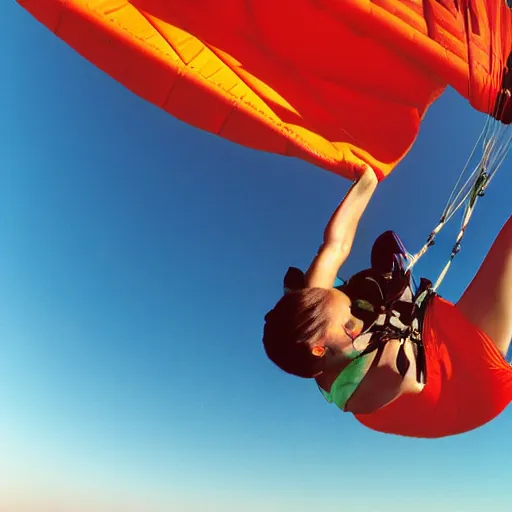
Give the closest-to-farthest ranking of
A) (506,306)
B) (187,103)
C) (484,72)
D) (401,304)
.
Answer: (401,304) < (506,306) < (187,103) < (484,72)

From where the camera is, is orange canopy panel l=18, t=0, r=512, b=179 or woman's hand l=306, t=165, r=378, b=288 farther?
orange canopy panel l=18, t=0, r=512, b=179

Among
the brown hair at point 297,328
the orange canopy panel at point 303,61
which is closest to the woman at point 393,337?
the brown hair at point 297,328

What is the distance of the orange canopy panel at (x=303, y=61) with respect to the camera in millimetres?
2297

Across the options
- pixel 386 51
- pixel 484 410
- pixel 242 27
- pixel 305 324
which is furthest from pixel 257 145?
pixel 484 410

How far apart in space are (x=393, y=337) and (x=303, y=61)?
5.56 ft

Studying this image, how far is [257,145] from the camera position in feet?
8.45

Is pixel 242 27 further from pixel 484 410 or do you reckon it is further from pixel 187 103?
pixel 484 410

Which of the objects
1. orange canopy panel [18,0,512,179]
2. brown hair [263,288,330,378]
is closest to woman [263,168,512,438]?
brown hair [263,288,330,378]

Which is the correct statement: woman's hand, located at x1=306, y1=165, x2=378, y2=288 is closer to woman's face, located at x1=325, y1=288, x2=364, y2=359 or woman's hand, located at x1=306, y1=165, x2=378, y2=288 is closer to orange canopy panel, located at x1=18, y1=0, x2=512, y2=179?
woman's face, located at x1=325, y1=288, x2=364, y2=359

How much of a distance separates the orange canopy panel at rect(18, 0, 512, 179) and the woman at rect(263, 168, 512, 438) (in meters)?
0.56

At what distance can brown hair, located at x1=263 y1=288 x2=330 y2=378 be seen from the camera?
1.82 m

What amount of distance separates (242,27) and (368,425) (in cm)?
219

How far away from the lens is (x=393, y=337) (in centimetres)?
194

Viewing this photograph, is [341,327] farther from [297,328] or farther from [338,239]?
[338,239]
